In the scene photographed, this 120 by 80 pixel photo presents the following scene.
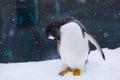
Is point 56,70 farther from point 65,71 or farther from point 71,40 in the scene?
point 71,40

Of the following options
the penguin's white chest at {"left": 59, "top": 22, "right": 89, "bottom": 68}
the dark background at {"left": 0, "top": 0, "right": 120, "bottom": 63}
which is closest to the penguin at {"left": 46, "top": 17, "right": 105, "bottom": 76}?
the penguin's white chest at {"left": 59, "top": 22, "right": 89, "bottom": 68}

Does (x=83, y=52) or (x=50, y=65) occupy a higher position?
(x=83, y=52)

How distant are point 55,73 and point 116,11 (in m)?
1.50

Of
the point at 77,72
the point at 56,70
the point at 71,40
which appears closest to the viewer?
the point at 71,40

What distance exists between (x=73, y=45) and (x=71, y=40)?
0.05 metres

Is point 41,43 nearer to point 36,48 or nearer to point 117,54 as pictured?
point 36,48

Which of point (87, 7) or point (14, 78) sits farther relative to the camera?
point (87, 7)

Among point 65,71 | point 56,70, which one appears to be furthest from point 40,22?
point 65,71

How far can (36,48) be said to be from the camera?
410 cm

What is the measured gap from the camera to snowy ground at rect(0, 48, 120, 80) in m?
2.82

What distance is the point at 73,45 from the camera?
276 centimetres

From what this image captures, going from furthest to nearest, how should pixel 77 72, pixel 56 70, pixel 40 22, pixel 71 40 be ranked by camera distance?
pixel 40 22, pixel 56 70, pixel 77 72, pixel 71 40

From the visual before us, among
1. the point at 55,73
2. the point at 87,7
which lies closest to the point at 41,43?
the point at 87,7

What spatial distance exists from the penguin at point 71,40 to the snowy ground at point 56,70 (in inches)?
3.1
